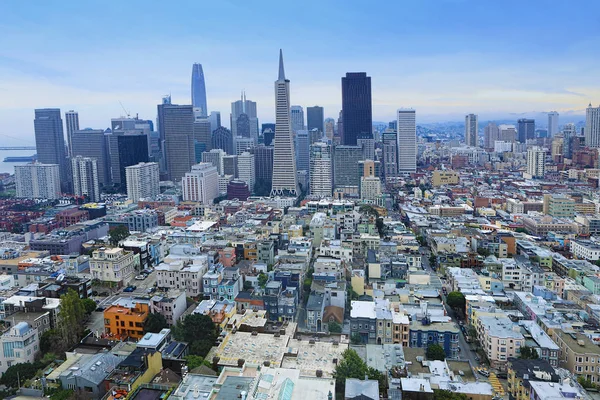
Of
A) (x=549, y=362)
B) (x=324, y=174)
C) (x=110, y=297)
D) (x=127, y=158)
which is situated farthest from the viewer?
(x=127, y=158)

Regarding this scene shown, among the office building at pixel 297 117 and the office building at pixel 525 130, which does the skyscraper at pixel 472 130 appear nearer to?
the office building at pixel 525 130

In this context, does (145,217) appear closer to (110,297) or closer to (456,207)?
(110,297)

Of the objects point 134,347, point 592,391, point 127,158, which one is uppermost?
point 127,158

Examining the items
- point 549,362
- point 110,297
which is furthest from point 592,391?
point 110,297

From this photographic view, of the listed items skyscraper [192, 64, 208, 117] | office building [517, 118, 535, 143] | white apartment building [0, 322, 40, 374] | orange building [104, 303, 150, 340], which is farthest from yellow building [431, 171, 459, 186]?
skyscraper [192, 64, 208, 117]

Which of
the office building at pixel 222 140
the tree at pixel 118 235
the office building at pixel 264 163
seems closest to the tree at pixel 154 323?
the tree at pixel 118 235

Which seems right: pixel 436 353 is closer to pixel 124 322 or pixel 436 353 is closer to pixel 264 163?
pixel 124 322

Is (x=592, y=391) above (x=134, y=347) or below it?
below
